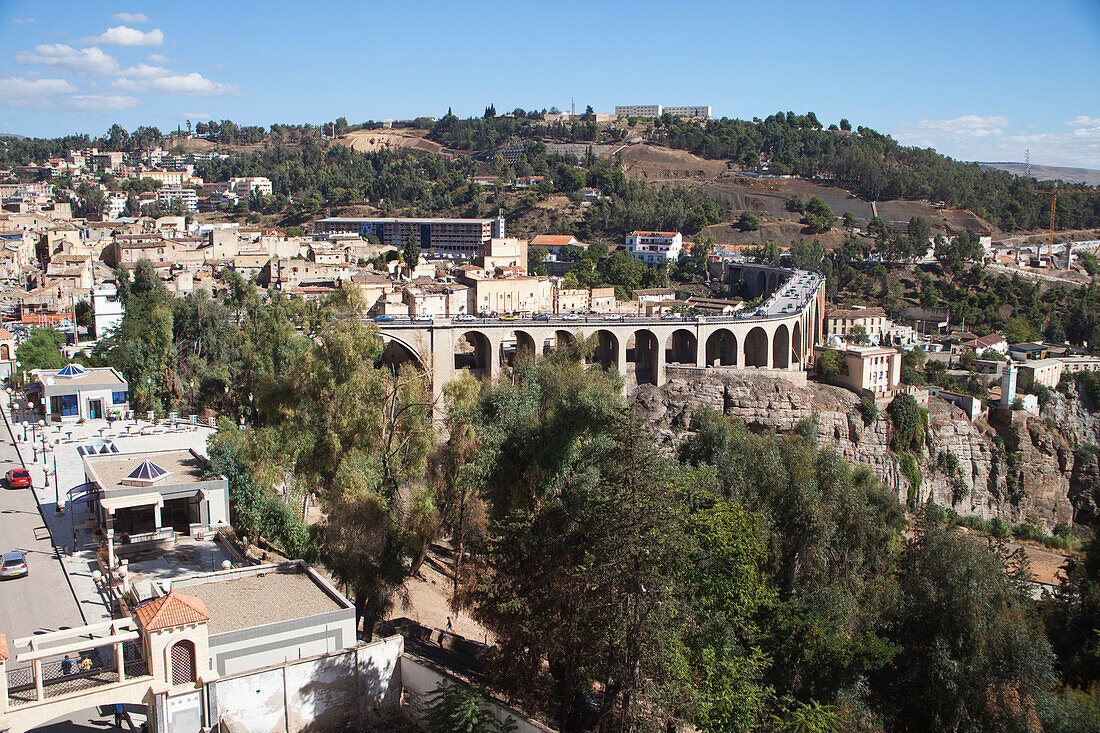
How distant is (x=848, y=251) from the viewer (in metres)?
65.4

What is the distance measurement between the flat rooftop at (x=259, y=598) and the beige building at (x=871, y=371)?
3298 cm

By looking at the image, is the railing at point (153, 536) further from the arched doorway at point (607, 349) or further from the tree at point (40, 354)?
the arched doorway at point (607, 349)

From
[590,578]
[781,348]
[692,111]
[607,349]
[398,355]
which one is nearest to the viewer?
[590,578]

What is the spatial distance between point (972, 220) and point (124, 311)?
243 feet

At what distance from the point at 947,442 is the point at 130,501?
35.5 m

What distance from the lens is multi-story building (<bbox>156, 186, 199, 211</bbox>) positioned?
299 ft

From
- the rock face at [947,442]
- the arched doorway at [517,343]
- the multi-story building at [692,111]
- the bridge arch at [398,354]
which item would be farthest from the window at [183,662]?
the multi-story building at [692,111]

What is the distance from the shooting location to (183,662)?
10039 millimetres

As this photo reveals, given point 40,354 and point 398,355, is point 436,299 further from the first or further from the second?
point 40,354

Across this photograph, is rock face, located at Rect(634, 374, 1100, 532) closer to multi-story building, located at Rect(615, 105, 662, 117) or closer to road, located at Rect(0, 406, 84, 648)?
road, located at Rect(0, 406, 84, 648)

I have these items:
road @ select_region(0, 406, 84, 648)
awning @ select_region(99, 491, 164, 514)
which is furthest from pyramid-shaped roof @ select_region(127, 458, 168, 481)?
road @ select_region(0, 406, 84, 648)

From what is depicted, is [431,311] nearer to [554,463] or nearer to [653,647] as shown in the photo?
[554,463]

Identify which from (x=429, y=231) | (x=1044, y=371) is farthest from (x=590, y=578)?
(x=429, y=231)

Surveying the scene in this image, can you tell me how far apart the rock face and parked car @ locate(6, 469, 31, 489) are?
77.4 ft
